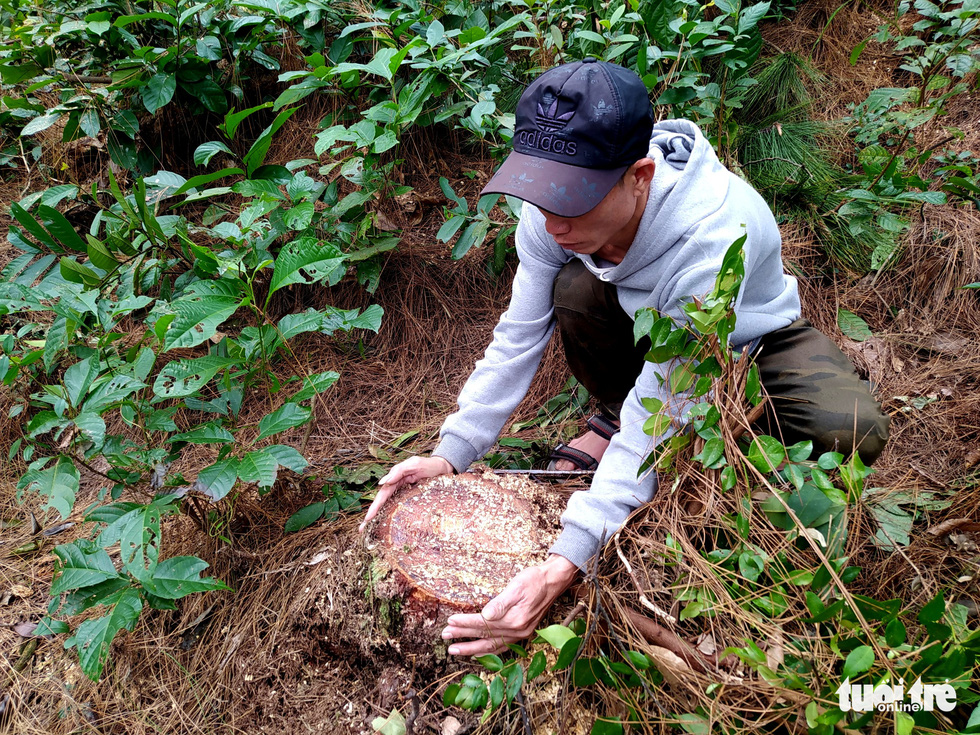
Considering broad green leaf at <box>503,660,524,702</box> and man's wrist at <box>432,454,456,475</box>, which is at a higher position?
broad green leaf at <box>503,660,524,702</box>

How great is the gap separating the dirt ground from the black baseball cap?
0.95 m

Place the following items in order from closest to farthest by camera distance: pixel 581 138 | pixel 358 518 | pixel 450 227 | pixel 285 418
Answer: pixel 581 138
pixel 285 418
pixel 358 518
pixel 450 227

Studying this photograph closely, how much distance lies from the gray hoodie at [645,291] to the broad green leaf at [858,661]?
0.53 metres

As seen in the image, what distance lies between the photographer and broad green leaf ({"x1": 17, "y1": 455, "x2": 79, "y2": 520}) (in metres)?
1.68

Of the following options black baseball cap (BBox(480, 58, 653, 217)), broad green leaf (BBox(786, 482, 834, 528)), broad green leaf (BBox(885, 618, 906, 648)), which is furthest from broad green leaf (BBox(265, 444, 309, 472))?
broad green leaf (BBox(885, 618, 906, 648))

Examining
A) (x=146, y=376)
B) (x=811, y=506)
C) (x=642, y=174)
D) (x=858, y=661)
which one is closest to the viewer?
(x=858, y=661)

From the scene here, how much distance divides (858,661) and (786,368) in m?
1.02

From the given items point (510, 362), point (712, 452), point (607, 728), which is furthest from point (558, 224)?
point (607, 728)

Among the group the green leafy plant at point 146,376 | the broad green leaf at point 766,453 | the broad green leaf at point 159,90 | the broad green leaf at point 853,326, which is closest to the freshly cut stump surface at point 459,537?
the green leafy plant at point 146,376

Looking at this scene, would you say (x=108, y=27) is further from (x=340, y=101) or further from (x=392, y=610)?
(x=392, y=610)

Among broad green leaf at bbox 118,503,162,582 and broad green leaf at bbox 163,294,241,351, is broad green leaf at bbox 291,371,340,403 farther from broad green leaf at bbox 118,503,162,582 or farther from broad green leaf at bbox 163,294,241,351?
broad green leaf at bbox 118,503,162,582

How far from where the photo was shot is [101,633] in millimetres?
1533

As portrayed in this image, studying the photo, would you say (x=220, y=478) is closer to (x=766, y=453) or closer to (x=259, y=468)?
(x=259, y=468)

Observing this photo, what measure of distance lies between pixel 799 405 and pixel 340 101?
8.05 ft
